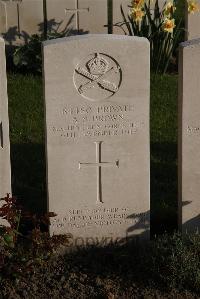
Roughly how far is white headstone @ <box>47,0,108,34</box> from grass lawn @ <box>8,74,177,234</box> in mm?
1232

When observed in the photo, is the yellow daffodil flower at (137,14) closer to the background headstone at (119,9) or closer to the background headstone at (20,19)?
the background headstone at (119,9)

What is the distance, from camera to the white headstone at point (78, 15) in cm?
1050

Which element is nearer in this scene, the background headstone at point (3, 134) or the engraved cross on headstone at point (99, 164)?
the background headstone at point (3, 134)

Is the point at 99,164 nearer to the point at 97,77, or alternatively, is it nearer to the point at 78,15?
the point at 97,77

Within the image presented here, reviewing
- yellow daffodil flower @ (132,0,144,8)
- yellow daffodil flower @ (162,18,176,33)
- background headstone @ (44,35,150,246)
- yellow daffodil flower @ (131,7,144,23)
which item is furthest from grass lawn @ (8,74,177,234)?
yellow daffodil flower @ (132,0,144,8)

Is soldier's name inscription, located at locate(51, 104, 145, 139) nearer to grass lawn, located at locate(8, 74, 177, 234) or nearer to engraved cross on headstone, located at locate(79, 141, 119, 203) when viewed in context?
engraved cross on headstone, located at locate(79, 141, 119, 203)

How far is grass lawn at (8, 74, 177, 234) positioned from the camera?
636 cm

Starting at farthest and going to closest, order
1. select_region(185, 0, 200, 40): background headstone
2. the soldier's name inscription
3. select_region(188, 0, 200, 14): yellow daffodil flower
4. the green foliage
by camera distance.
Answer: select_region(185, 0, 200, 40): background headstone
the green foliage
select_region(188, 0, 200, 14): yellow daffodil flower
the soldier's name inscription

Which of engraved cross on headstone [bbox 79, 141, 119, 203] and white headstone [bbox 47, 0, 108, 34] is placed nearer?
engraved cross on headstone [bbox 79, 141, 119, 203]

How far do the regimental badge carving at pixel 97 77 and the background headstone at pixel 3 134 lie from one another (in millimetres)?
491

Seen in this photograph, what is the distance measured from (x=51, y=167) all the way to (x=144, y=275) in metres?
0.99

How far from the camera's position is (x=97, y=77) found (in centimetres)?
510

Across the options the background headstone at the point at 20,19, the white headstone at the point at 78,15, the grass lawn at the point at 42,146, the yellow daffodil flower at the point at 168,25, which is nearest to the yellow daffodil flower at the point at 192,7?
the yellow daffodil flower at the point at 168,25

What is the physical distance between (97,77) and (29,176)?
6.96 ft
